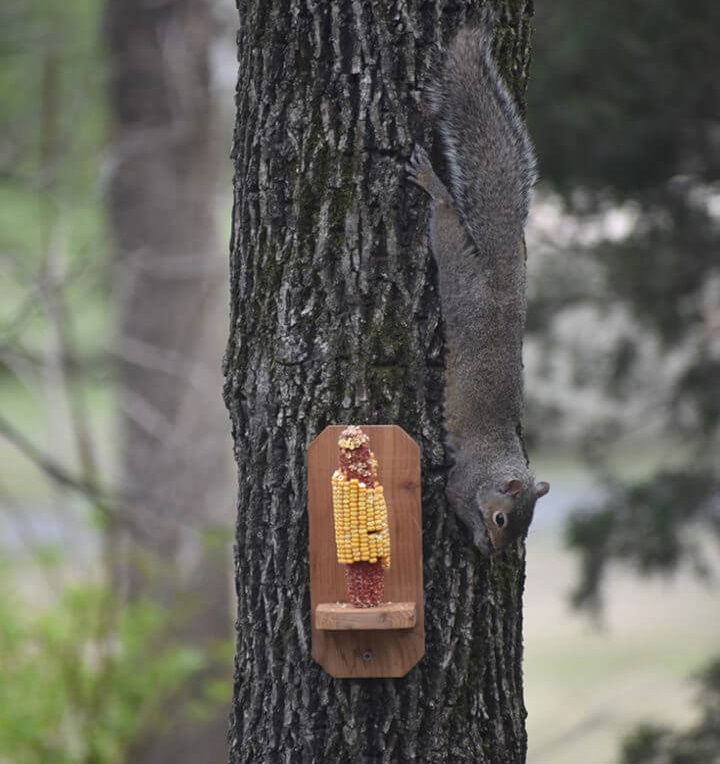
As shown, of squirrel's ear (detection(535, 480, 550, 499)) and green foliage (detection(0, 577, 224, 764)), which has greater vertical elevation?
squirrel's ear (detection(535, 480, 550, 499))

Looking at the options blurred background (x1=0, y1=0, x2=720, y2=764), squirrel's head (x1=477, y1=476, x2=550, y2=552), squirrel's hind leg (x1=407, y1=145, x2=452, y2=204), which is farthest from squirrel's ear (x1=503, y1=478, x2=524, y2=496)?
blurred background (x1=0, y1=0, x2=720, y2=764)

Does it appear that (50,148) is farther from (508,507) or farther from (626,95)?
(508,507)

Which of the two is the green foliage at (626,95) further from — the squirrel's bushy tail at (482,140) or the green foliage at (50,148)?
the squirrel's bushy tail at (482,140)

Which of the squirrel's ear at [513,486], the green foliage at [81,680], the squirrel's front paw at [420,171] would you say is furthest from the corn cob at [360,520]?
the green foliage at [81,680]

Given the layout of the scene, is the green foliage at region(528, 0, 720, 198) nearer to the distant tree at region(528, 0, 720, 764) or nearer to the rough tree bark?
the distant tree at region(528, 0, 720, 764)

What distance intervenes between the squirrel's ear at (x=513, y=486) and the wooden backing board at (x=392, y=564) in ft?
0.92

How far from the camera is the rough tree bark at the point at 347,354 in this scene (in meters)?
1.91

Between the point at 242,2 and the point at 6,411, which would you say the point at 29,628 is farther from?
the point at 6,411

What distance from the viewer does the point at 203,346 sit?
610 cm

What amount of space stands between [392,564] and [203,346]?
14.3ft

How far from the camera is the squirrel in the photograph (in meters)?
1.94

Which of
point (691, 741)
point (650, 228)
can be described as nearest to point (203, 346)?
point (650, 228)

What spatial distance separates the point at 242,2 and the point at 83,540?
3046 millimetres

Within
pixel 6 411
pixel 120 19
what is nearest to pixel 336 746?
pixel 120 19
